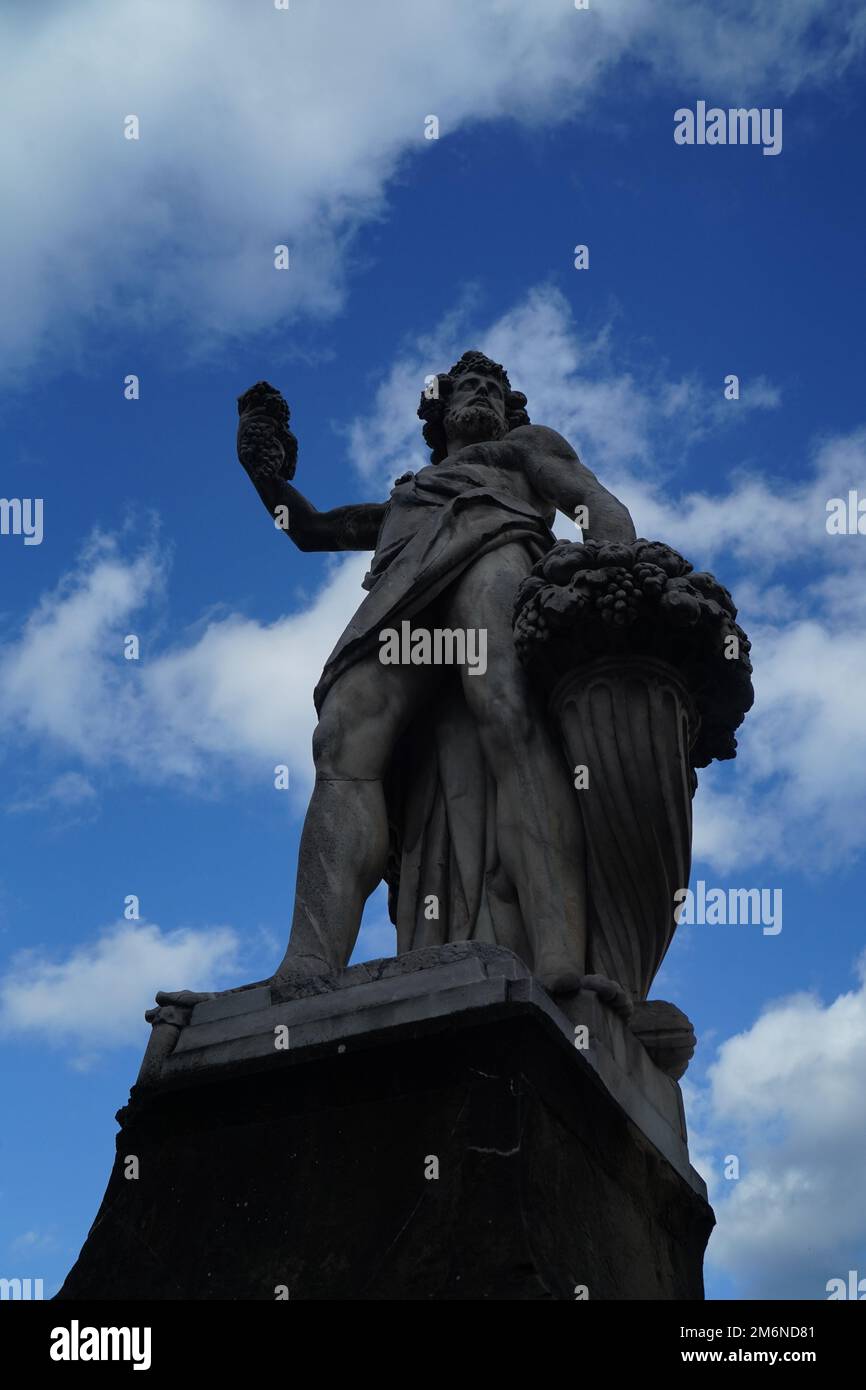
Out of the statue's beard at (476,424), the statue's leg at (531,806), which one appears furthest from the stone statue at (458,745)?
the statue's beard at (476,424)

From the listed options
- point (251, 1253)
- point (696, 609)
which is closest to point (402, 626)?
point (696, 609)

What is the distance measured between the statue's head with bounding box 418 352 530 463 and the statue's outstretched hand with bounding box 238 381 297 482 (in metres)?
0.65

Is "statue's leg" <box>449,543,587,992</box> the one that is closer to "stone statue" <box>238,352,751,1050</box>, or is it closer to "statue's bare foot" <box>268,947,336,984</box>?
"stone statue" <box>238,352,751,1050</box>

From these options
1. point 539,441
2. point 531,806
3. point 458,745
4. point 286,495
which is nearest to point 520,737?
point 531,806

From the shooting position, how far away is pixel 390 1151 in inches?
177

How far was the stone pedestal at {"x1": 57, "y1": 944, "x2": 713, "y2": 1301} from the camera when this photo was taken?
4.25 metres

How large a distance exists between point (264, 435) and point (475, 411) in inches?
39.0

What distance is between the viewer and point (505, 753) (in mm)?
5789

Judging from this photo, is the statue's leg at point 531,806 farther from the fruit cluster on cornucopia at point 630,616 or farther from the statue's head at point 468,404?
the statue's head at point 468,404

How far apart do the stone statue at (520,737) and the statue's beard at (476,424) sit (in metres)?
0.50

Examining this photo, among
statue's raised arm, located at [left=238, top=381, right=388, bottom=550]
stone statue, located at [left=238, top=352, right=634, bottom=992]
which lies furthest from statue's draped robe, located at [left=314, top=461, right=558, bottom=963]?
statue's raised arm, located at [left=238, top=381, right=388, bottom=550]

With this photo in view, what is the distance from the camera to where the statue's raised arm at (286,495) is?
7.47 meters
